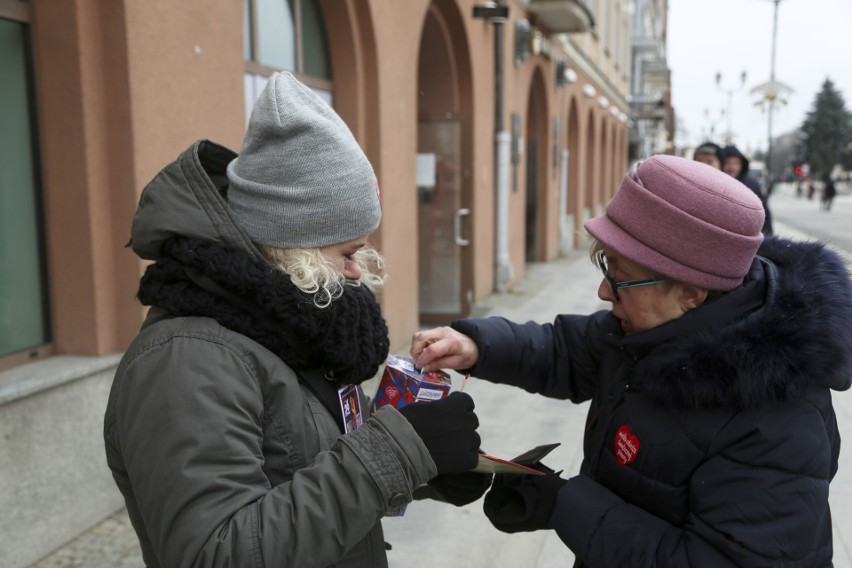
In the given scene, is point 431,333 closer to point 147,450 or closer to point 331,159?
point 331,159

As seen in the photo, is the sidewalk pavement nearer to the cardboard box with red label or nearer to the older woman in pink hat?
the older woman in pink hat

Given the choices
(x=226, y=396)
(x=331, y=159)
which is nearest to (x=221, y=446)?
(x=226, y=396)

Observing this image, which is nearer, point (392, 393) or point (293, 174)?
point (293, 174)

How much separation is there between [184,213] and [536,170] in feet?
40.6

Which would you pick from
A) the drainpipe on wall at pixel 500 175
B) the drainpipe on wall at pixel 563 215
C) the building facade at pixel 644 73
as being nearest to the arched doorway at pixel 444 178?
the drainpipe on wall at pixel 500 175

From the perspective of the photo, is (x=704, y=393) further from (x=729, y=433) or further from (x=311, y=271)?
(x=311, y=271)

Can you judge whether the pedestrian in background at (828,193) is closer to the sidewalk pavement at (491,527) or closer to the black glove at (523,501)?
the sidewalk pavement at (491,527)

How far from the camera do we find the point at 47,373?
3.09 metres

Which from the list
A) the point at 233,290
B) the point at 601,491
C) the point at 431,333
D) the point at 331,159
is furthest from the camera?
the point at 431,333

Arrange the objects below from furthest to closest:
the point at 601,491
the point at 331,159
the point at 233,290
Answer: the point at 601,491 → the point at 331,159 → the point at 233,290

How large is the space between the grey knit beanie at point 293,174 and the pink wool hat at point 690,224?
625mm

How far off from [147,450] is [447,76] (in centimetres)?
740

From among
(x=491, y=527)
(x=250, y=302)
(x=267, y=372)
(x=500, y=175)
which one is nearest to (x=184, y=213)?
(x=250, y=302)

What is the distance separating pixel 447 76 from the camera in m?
8.09
